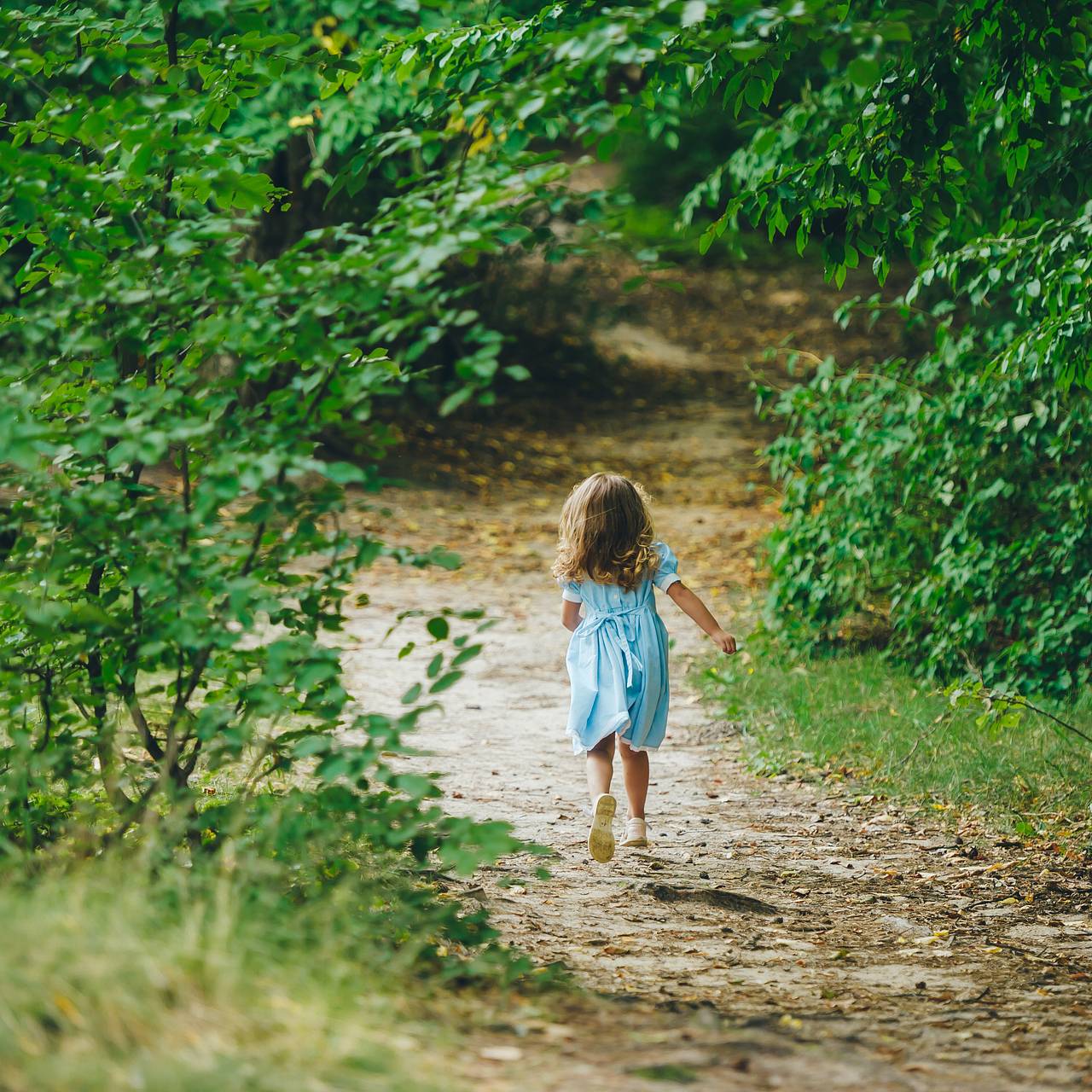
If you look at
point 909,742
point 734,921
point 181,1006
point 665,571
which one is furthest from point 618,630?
point 181,1006

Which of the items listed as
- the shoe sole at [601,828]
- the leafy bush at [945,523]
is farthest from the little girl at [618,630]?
the leafy bush at [945,523]

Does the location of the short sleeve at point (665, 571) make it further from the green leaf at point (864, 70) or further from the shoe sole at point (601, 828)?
the green leaf at point (864, 70)

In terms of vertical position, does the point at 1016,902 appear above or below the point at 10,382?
below

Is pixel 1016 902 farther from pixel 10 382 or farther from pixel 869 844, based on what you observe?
pixel 10 382

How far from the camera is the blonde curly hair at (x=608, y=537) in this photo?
506cm

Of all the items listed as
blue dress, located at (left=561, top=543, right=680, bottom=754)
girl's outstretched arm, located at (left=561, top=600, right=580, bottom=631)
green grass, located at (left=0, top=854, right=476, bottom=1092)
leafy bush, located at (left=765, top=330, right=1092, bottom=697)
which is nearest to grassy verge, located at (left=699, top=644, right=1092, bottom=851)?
leafy bush, located at (left=765, top=330, right=1092, bottom=697)

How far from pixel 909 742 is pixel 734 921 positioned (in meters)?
2.18

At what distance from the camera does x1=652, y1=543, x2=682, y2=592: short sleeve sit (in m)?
5.10

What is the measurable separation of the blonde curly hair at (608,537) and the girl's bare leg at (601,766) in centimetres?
63

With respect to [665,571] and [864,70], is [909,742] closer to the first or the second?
[665,571]

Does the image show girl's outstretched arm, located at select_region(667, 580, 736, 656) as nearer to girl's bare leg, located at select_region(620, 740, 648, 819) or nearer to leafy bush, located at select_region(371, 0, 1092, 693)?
girl's bare leg, located at select_region(620, 740, 648, 819)

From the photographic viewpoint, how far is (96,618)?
128 inches

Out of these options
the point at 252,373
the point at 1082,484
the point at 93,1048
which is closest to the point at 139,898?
the point at 93,1048

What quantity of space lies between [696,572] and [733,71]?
629 cm
